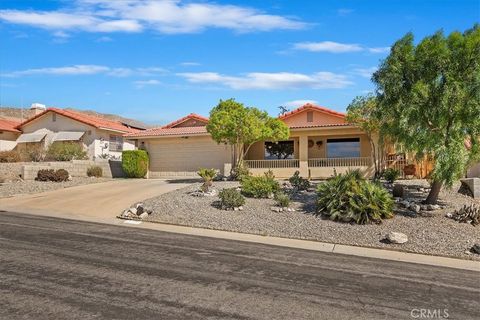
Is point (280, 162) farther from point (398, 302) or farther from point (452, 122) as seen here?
point (398, 302)

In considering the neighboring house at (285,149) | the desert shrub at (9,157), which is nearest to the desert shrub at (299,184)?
the neighboring house at (285,149)

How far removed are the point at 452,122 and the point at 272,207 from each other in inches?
250

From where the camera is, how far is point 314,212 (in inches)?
580

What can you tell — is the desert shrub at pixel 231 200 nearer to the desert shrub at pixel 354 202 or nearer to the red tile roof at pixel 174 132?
the desert shrub at pixel 354 202

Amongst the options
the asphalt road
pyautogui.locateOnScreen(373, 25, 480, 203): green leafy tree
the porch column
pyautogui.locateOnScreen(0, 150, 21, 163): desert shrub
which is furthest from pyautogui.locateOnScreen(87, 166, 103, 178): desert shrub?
pyautogui.locateOnScreen(373, 25, 480, 203): green leafy tree

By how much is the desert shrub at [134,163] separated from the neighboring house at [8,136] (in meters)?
14.1

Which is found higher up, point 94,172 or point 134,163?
point 134,163

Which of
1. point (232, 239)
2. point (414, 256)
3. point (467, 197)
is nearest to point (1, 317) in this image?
point (232, 239)

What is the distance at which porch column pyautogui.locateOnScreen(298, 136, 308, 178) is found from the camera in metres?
26.4

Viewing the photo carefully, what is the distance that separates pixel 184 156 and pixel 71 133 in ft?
38.3

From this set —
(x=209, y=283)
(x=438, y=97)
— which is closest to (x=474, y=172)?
(x=438, y=97)

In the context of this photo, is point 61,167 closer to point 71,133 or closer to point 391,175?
point 71,133

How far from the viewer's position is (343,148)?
27172 mm

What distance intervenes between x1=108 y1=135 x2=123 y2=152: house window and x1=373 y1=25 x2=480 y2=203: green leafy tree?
88.9 feet
